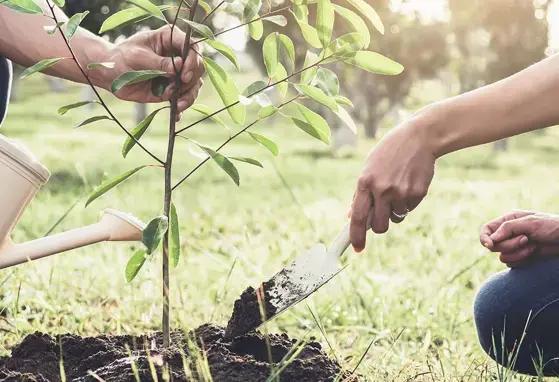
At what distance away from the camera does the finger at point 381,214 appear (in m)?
1.64

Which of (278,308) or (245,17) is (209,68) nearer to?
(245,17)

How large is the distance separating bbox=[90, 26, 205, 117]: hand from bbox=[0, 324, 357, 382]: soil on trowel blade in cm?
59

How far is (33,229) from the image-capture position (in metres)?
4.30

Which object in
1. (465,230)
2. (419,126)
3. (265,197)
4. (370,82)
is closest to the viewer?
(419,126)

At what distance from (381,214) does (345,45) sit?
38 cm

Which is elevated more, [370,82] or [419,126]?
[370,82]

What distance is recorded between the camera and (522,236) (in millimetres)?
2020

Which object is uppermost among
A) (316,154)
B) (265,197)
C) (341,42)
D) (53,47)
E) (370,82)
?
(370,82)

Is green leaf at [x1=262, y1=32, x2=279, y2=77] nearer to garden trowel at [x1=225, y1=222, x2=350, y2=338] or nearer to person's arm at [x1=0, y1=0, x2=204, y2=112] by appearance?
person's arm at [x1=0, y1=0, x2=204, y2=112]

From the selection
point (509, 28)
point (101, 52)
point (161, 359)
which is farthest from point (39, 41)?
point (509, 28)

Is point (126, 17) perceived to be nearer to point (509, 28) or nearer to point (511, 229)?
point (511, 229)

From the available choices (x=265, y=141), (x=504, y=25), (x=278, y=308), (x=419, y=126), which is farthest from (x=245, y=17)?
(x=504, y=25)

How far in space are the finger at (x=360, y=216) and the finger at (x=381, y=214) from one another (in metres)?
0.02

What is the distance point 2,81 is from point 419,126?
1.44m
